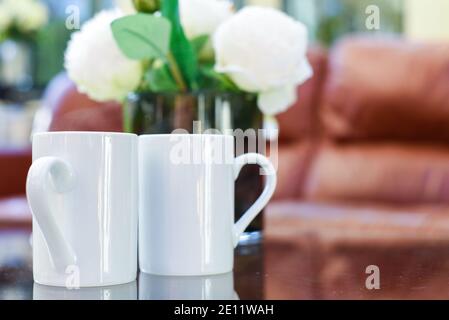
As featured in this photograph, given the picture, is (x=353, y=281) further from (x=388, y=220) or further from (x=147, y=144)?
(x=388, y=220)

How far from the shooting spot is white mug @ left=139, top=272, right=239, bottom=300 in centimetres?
48

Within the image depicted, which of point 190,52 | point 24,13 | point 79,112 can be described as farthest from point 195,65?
point 24,13

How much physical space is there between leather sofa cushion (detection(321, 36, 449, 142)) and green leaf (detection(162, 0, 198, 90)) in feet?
4.67

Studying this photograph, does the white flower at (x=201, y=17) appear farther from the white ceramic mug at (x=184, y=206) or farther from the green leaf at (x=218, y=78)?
the white ceramic mug at (x=184, y=206)

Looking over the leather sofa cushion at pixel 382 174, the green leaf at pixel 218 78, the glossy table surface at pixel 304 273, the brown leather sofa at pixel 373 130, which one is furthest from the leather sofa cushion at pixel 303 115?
the green leaf at pixel 218 78

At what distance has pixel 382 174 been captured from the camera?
6.90 feet

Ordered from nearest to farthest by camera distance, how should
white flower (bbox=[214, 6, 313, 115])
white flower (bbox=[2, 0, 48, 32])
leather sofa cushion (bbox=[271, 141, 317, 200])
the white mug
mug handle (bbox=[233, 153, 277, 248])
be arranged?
the white mug, mug handle (bbox=[233, 153, 277, 248]), white flower (bbox=[214, 6, 313, 115]), leather sofa cushion (bbox=[271, 141, 317, 200]), white flower (bbox=[2, 0, 48, 32])

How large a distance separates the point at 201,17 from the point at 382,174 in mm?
1438

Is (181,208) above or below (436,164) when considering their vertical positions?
above

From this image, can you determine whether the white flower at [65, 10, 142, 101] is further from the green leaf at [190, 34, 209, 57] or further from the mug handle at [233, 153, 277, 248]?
the mug handle at [233, 153, 277, 248]

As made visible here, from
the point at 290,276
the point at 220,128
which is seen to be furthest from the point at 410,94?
the point at 290,276

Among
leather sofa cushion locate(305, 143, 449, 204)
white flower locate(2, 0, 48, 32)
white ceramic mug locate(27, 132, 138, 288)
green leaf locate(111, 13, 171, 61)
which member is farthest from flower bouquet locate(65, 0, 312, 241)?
white flower locate(2, 0, 48, 32)

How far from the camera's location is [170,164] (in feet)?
1.87
